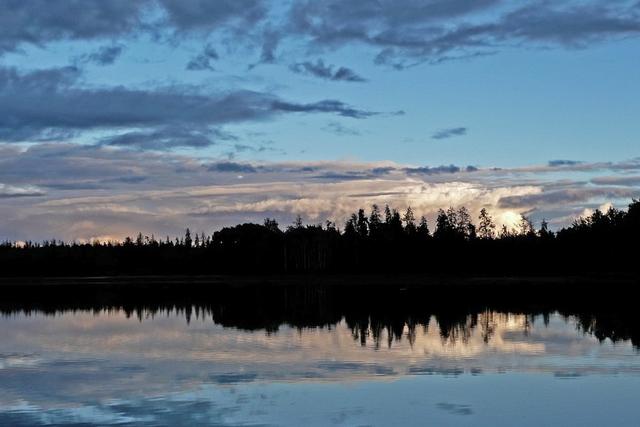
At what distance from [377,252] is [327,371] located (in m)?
119

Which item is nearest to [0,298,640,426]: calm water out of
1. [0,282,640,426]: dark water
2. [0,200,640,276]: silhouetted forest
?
[0,282,640,426]: dark water

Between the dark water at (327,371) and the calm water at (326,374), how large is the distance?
0.19 feet

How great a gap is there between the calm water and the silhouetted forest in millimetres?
80170

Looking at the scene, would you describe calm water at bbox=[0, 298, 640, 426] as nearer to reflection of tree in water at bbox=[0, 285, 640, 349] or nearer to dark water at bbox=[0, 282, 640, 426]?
dark water at bbox=[0, 282, 640, 426]

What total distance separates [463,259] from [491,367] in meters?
109

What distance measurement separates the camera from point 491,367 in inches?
985

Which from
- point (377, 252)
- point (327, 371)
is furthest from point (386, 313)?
point (377, 252)

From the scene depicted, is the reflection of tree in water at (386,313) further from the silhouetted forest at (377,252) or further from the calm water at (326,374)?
the silhouetted forest at (377,252)

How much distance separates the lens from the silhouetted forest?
393ft

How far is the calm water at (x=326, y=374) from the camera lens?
18.1 meters

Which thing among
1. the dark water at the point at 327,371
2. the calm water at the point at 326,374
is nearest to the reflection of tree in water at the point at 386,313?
the dark water at the point at 327,371

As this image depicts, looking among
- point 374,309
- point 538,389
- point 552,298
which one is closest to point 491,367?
point 538,389

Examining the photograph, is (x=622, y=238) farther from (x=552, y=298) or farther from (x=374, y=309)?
(x=374, y=309)

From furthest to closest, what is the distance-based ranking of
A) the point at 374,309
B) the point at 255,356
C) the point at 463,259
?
the point at 463,259
the point at 374,309
the point at 255,356
